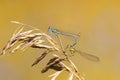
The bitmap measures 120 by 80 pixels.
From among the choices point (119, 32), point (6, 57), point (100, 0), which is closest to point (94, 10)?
point (100, 0)

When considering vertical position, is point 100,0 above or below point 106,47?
above

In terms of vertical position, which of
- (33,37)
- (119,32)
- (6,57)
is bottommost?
(119,32)

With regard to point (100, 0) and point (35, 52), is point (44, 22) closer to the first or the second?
point (35, 52)

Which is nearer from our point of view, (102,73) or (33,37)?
(33,37)

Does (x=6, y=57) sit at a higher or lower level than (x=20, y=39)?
lower

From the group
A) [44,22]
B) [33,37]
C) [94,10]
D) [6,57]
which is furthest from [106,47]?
[33,37]

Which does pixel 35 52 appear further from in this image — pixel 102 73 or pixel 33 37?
pixel 33 37

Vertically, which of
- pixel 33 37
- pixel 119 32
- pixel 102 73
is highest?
pixel 33 37
